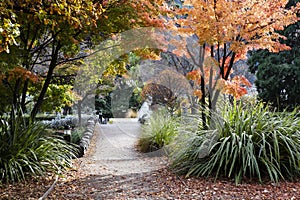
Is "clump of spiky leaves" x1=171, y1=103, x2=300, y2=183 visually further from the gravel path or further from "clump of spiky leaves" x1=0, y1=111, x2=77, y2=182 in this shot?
"clump of spiky leaves" x1=0, y1=111, x2=77, y2=182

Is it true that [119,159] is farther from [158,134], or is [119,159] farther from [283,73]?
Answer: [283,73]

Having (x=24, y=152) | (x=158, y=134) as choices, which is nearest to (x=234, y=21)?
(x=158, y=134)

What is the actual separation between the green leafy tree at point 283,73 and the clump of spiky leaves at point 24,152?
25.5 ft

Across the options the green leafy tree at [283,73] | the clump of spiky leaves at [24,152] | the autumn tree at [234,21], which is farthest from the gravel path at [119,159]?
the green leafy tree at [283,73]

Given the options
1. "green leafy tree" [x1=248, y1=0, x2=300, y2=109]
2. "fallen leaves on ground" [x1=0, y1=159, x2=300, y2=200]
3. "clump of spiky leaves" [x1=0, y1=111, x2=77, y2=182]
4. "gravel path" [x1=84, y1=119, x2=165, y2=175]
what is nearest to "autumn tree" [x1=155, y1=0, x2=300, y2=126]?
"fallen leaves on ground" [x1=0, y1=159, x2=300, y2=200]

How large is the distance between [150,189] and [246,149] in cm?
135

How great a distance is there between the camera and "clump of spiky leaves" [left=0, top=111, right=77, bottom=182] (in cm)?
418

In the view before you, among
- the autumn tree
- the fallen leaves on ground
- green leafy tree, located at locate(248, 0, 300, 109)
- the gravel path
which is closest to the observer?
the fallen leaves on ground

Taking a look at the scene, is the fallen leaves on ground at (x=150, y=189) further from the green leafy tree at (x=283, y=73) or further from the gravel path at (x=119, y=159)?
the green leafy tree at (x=283, y=73)

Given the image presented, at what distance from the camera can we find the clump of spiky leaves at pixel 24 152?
4184 mm

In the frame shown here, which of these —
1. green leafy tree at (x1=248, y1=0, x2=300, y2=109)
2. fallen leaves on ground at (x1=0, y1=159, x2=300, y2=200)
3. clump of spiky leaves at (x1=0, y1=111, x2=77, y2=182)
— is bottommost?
fallen leaves on ground at (x1=0, y1=159, x2=300, y2=200)

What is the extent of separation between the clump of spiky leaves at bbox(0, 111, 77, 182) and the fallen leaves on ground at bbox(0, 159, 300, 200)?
0.65 ft

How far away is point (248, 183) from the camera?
148 inches

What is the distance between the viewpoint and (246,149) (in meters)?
3.89
